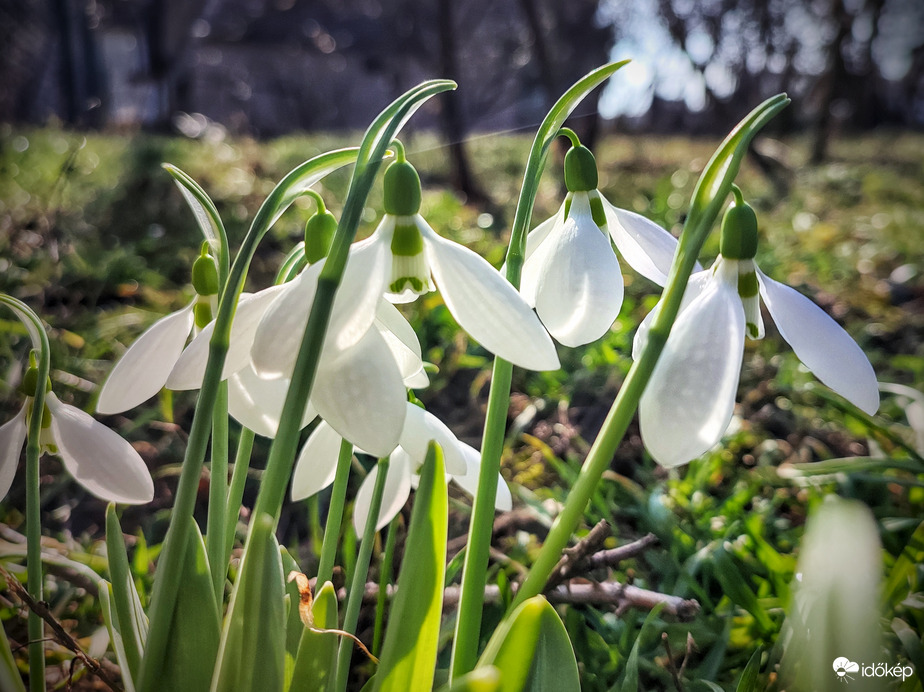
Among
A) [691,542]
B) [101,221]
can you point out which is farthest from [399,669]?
[101,221]

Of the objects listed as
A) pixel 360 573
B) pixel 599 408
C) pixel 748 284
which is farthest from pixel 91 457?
pixel 599 408

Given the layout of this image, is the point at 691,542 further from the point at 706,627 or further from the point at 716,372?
the point at 716,372

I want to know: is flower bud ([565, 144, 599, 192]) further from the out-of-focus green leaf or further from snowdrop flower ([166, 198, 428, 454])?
the out-of-focus green leaf

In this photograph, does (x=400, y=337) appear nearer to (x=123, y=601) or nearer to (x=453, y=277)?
(x=453, y=277)

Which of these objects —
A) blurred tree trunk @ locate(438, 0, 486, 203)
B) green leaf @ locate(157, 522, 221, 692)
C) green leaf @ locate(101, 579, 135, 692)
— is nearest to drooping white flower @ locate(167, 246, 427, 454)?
green leaf @ locate(157, 522, 221, 692)

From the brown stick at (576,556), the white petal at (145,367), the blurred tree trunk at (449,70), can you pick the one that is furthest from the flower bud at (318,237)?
the blurred tree trunk at (449,70)
